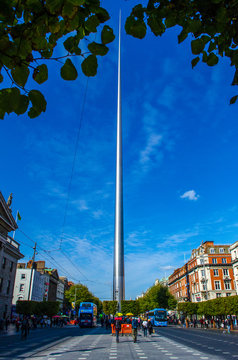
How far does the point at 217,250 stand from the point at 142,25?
3393 inches

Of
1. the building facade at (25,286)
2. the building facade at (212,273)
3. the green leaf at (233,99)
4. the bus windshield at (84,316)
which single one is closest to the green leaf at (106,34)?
the green leaf at (233,99)

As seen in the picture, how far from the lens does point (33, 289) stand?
8225 cm

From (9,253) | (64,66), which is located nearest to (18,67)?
(64,66)

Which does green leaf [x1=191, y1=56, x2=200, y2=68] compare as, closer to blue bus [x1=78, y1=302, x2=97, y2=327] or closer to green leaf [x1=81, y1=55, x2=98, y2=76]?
green leaf [x1=81, y1=55, x2=98, y2=76]

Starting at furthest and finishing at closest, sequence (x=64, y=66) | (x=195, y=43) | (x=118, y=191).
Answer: (x=118, y=191) → (x=195, y=43) → (x=64, y=66)

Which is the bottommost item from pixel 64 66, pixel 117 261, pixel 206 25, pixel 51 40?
pixel 64 66

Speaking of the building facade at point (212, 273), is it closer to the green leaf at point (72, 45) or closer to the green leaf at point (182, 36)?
the green leaf at point (182, 36)

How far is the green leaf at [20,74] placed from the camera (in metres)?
2.87

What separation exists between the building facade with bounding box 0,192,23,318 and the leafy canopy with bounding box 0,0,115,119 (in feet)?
149

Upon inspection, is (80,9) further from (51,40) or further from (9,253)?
(9,253)

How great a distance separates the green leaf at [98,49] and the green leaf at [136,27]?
0.50 meters

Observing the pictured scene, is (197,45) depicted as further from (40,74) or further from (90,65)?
(40,74)

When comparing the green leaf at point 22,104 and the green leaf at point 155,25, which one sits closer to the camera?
the green leaf at point 22,104

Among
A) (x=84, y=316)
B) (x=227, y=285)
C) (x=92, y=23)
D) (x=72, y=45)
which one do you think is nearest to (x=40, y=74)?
(x=72, y=45)
